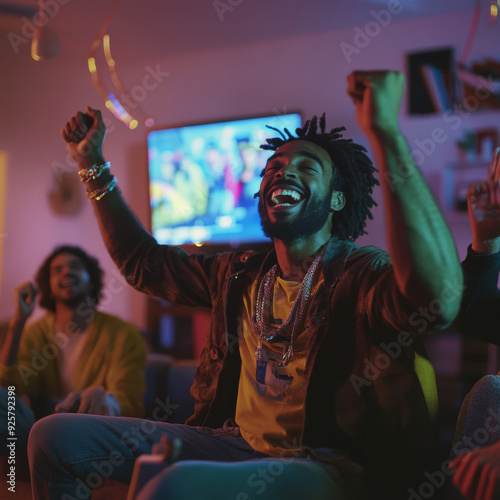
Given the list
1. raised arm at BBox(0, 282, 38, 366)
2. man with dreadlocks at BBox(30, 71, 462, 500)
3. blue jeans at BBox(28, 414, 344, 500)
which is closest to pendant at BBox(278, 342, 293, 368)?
man with dreadlocks at BBox(30, 71, 462, 500)

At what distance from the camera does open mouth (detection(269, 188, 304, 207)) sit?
156cm

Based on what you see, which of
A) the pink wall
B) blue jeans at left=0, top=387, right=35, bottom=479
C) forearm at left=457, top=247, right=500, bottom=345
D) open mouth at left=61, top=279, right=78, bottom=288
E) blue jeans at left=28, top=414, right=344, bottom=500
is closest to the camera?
blue jeans at left=28, top=414, right=344, bottom=500

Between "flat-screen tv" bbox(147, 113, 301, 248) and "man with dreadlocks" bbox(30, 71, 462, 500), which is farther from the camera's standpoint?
"flat-screen tv" bbox(147, 113, 301, 248)

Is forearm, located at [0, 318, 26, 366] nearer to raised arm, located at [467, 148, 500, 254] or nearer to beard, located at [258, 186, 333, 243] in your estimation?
beard, located at [258, 186, 333, 243]

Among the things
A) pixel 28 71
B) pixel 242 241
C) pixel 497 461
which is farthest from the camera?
pixel 28 71

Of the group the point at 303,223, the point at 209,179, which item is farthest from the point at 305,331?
the point at 209,179

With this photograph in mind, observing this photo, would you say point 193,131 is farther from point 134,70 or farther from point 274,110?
point 134,70

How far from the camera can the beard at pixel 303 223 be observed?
1554 millimetres

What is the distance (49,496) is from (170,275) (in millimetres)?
657

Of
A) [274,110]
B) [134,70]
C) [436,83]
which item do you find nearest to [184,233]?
[274,110]

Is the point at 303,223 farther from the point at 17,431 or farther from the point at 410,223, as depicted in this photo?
the point at 17,431

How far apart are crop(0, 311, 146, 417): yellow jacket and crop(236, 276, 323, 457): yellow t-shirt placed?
107 cm

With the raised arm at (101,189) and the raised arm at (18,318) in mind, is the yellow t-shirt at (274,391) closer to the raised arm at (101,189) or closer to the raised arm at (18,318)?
the raised arm at (101,189)

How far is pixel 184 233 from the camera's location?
464 cm
